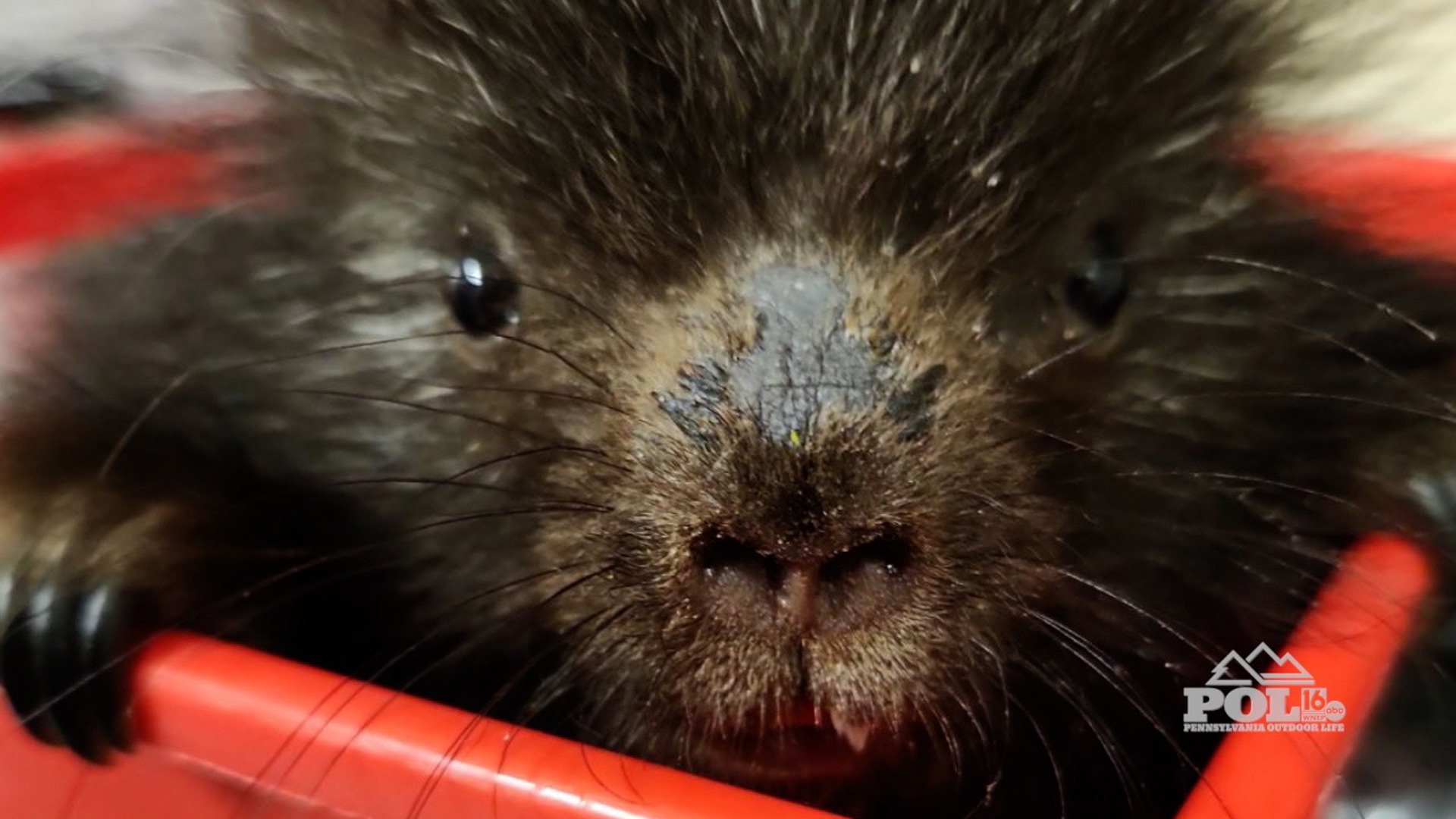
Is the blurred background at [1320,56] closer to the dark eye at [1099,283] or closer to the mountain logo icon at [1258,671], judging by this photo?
the dark eye at [1099,283]

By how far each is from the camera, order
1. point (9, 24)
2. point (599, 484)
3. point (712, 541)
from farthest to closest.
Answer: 1. point (9, 24)
2. point (599, 484)
3. point (712, 541)

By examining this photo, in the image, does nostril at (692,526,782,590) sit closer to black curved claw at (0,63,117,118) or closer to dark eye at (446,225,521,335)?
dark eye at (446,225,521,335)

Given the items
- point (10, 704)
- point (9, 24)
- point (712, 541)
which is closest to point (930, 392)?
point (712, 541)

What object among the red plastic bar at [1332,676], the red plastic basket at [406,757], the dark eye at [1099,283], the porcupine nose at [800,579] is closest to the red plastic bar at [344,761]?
the red plastic basket at [406,757]

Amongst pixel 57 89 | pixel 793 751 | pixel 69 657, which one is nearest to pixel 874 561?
pixel 793 751

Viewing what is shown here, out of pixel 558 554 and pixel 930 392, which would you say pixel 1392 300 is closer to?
pixel 930 392

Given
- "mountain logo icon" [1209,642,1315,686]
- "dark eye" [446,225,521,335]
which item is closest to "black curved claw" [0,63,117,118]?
"dark eye" [446,225,521,335]
